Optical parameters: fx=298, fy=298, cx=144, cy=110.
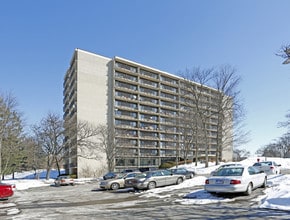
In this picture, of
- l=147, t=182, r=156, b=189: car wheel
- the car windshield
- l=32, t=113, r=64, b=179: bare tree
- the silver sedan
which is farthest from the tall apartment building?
the silver sedan

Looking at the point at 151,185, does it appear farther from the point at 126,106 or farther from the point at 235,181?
Result: the point at 126,106

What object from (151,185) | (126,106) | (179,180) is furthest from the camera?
(126,106)

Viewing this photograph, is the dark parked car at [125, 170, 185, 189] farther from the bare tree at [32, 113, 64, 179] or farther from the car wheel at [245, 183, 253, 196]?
the bare tree at [32, 113, 64, 179]

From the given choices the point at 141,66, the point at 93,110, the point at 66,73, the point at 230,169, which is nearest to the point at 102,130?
the point at 93,110

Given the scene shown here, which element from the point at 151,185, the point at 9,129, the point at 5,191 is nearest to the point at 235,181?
the point at 151,185

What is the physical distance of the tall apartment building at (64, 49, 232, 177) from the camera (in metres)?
67.9

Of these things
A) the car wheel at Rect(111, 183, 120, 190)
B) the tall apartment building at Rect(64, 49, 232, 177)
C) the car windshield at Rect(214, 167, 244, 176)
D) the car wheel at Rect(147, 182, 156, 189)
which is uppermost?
the tall apartment building at Rect(64, 49, 232, 177)

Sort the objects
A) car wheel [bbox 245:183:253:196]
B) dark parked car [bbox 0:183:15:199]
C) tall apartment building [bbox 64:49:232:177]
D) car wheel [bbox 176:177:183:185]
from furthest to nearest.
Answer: tall apartment building [bbox 64:49:232:177]
car wheel [bbox 176:177:183:185]
dark parked car [bbox 0:183:15:199]
car wheel [bbox 245:183:253:196]

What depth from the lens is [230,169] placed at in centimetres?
1489

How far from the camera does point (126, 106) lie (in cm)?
7625

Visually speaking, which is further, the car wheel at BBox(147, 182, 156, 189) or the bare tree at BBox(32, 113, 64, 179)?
the bare tree at BBox(32, 113, 64, 179)

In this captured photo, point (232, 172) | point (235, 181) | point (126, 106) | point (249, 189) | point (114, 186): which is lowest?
point (114, 186)

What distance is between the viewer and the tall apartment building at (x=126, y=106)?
67875 millimetres

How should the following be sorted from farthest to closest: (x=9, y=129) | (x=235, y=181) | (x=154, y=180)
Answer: (x=9, y=129), (x=154, y=180), (x=235, y=181)
